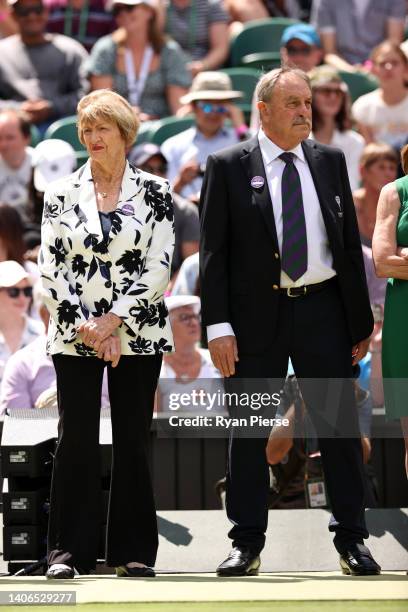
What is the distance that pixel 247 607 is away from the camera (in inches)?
165

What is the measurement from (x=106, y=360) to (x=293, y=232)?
0.88 m

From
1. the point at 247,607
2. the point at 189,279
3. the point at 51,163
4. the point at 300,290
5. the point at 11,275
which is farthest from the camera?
the point at 51,163

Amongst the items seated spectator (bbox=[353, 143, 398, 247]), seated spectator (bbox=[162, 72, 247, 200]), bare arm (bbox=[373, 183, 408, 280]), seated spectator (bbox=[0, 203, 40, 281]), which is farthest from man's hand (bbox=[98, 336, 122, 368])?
seated spectator (bbox=[162, 72, 247, 200])

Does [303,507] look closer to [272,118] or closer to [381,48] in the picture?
[272,118]

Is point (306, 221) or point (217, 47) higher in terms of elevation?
point (217, 47)

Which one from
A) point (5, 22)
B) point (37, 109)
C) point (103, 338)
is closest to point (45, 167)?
point (37, 109)

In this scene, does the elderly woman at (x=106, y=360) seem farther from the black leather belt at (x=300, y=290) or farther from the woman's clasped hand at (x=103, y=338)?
the black leather belt at (x=300, y=290)

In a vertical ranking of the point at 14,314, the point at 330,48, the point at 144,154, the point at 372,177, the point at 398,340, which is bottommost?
the point at 398,340

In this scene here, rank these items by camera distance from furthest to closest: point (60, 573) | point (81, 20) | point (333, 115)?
point (81, 20)
point (333, 115)
point (60, 573)

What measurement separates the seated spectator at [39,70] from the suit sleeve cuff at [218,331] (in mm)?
6661

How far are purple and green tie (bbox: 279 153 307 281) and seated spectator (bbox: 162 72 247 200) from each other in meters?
4.51

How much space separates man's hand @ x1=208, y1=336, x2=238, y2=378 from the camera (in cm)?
494

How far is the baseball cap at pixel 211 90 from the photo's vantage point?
9711mm

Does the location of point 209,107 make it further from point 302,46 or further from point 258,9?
point 258,9
